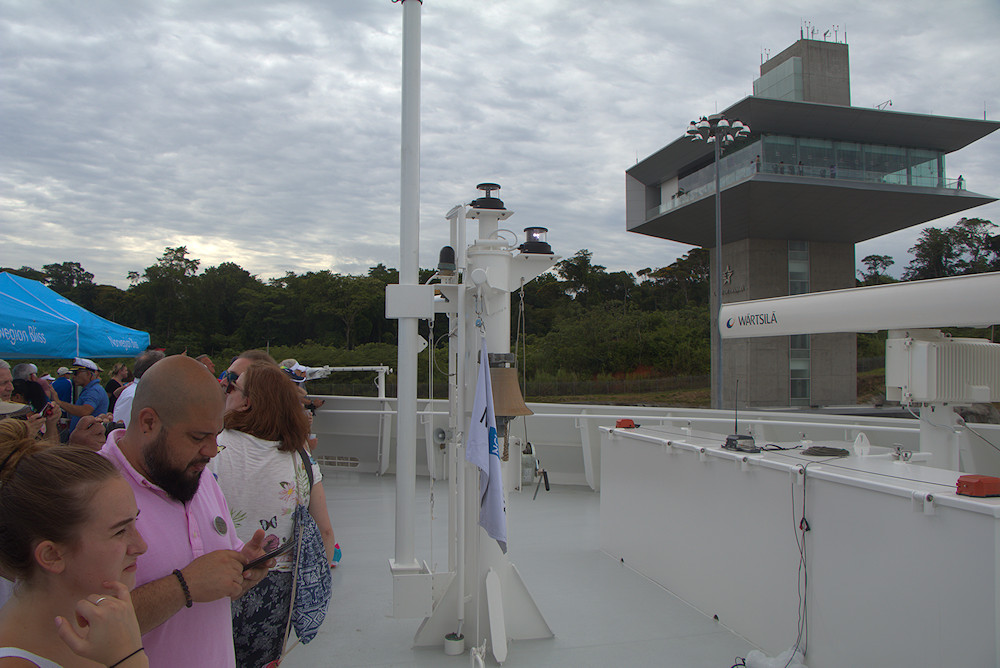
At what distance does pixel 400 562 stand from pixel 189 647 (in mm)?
1914

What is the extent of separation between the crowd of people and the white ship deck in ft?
4.71

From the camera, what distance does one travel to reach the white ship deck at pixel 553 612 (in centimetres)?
366

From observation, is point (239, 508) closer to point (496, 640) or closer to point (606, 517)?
point (496, 640)

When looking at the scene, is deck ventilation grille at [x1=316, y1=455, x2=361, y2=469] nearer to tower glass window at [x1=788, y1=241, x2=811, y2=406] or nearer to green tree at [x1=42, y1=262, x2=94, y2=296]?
tower glass window at [x1=788, y1=241, x2=811, y2=406]

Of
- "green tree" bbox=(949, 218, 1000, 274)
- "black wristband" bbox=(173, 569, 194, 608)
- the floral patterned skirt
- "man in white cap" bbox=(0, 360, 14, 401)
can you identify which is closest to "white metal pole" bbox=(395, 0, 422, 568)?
the floral patterned skirt

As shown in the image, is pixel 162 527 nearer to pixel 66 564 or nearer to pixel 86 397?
pixel 66 564

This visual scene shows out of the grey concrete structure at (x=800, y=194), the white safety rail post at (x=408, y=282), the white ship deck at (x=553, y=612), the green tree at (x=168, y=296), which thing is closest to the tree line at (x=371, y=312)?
the green tree at (x=168, y=296)

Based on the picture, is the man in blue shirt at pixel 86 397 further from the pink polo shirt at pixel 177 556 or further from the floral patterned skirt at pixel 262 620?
the pink polo shirt at pixel 177 556

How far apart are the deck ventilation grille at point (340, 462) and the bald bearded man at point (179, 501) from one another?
8293 mm

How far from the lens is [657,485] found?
4.86 meters

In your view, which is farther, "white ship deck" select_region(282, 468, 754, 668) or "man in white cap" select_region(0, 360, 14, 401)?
"man in white cap" select_region(0, 360, 14, 401)

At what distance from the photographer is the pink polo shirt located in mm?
1621

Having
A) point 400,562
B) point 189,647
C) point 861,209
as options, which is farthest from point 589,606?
point 861,209

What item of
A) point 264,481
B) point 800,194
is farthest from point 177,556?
point 800,194
